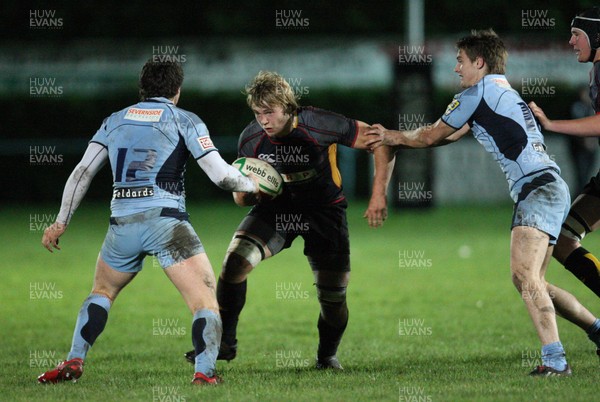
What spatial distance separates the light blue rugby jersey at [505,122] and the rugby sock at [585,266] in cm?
112

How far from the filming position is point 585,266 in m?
7.82

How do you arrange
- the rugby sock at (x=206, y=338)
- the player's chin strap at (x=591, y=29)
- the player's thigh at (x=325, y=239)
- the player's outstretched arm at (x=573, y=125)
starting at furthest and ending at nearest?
the player's thigh at (x=325, y=239) < the player's chin strap at (x=591, y=29) < the player's outstretched arm at (x=573, y=125) < the rugby sock at (x=206, y=338)

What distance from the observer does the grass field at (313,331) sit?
6.50m

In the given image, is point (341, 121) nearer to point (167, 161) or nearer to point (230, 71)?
point (167, 161)

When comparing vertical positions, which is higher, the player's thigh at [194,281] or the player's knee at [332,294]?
the player's thigh at [194,281]

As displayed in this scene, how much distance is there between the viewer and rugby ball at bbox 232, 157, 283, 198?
7367 mm

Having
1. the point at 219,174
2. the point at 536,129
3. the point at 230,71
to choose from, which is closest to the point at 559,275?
the point at 536,129

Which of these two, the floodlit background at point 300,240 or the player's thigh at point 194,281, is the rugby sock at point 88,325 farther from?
the player's thigh at point 194,281

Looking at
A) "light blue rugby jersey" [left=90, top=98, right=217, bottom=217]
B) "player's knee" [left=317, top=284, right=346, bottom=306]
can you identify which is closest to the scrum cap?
"player's knee" [left=317, top=284, right=346, bottom=306]

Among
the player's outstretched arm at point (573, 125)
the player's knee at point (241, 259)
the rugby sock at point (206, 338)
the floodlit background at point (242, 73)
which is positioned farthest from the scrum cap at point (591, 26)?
the floodlit background at point (242, 73)

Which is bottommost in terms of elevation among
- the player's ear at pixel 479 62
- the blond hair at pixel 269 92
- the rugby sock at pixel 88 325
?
the rugby sock at pixel 88 325

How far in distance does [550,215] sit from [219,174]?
224 centimetres

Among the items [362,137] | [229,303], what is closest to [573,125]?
[362,137]

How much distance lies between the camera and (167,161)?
6660 mm
